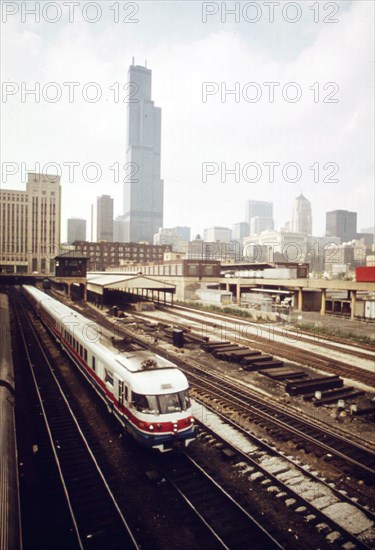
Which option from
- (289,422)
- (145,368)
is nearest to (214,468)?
(145,368)

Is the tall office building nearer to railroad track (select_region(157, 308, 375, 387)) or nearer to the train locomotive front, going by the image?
railroad track (select_region(157, 308, 375, 387))

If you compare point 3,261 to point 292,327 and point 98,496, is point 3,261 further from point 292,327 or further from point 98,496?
point 98,496

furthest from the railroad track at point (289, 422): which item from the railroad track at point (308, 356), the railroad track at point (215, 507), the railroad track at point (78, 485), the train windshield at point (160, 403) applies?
the railroad track at point (308, 356)

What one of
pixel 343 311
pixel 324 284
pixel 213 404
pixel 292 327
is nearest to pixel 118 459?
pixel 213 404

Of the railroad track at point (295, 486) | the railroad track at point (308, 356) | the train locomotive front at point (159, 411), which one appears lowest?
the railroad track at point (308, 356)

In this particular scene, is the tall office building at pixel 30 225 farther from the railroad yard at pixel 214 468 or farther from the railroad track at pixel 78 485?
the railroad track at pixel 78 485
